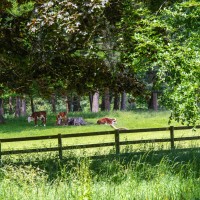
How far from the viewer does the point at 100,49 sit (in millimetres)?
12398

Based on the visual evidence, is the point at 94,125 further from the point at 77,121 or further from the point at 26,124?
the point at 26,124

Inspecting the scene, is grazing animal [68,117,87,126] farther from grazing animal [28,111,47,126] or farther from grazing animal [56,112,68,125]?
grazing animal [28,111,47,126]

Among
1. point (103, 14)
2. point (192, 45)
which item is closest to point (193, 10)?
point (192, 45)

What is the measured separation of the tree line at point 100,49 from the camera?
10.1 m

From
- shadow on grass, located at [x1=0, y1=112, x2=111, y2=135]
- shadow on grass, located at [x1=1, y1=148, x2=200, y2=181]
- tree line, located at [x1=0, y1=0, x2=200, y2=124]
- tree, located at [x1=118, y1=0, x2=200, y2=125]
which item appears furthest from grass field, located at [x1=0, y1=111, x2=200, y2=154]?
tree, located at [x1=118, y1=0, x2=200, y2=125]

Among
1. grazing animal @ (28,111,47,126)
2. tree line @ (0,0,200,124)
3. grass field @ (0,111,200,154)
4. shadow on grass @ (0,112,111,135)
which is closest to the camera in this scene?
tree line @ (0,0,200,124)

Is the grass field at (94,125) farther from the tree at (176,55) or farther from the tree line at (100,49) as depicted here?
the tree at (176,55)

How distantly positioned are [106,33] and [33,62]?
2.51m

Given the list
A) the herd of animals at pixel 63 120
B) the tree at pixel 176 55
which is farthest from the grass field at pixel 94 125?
the tree at pixel 176 55

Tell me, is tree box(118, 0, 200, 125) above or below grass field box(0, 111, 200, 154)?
above

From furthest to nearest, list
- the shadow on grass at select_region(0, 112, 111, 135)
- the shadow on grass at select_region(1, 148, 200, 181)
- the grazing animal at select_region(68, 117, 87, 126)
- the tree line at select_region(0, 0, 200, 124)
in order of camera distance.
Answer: the grazing animal at select_region(68, 117, 87, 126) → the shadow on grass at select_region(0, 112, 111, 135) → the tree line at select_region(0, 0, 200, 124) → the shadow on grass at select_region(1, 148, 200, 181)

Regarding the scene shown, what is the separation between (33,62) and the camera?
38.4ft

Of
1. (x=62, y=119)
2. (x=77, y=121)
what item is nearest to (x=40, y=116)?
(x=62, y=119)

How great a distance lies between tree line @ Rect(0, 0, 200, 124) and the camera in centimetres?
1005
